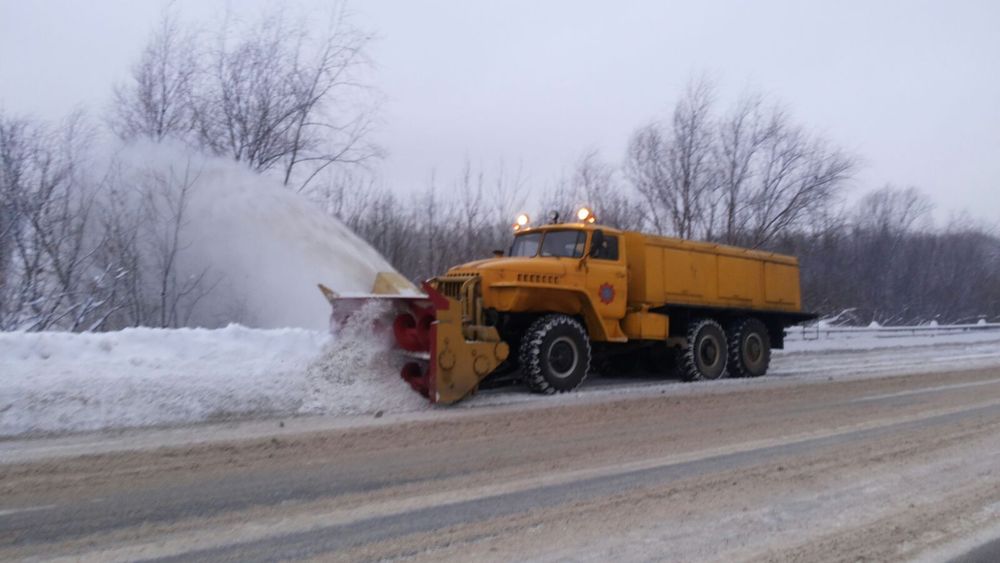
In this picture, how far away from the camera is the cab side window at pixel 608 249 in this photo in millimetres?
12887

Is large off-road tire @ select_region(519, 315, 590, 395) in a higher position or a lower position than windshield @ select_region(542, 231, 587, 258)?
lower

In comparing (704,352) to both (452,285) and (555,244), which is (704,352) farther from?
(452,285)

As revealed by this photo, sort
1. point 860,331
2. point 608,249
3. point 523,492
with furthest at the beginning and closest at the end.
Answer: point 860,331 → point 608,249 → point 523,492

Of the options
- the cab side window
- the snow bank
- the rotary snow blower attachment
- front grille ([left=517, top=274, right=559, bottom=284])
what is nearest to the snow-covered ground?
the snow bank

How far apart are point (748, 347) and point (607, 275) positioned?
4718mm

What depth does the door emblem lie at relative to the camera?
12.7 meters

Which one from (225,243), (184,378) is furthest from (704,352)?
(184,378)

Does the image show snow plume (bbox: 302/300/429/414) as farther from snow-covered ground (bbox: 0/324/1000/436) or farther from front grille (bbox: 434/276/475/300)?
front grille (bbox: 434/276/475/300)

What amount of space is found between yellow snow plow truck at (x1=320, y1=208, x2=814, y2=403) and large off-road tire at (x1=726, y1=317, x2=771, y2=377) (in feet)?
0.08

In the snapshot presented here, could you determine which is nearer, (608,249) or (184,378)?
(184,378)

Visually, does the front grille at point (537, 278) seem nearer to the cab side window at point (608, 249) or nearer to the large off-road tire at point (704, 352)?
the cab side window at point (608, 249)

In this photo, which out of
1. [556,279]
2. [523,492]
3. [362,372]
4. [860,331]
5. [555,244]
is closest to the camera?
[523,492]

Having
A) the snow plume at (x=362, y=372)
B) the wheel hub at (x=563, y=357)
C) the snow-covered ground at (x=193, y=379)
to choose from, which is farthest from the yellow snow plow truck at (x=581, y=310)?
the snow-covered ground at (x=193, y=379)

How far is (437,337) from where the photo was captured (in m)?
10.1
